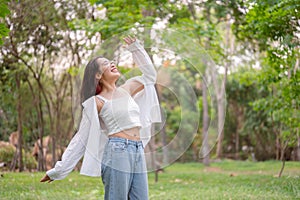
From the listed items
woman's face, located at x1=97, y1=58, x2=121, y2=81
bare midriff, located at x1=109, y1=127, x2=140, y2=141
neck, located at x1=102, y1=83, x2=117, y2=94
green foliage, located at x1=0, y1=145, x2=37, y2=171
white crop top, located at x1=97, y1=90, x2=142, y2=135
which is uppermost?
woman's face, located at x1=97, y1=58, x2=121, y2=81

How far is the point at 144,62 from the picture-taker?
3229 millimetres

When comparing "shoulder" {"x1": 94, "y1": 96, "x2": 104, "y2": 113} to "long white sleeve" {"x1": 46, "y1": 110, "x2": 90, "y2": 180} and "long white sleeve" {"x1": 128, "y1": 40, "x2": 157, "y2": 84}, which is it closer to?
"long white sleeve" {"x1": 46, "y1": 110, "x2": 90, "y2": 180}

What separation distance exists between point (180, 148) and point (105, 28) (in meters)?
4.94

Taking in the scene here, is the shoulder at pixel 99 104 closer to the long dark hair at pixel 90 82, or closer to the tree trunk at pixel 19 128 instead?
the long dark hair at pixel 90 82

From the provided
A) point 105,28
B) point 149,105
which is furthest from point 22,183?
point 149,105

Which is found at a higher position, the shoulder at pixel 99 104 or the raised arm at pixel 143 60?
the raised arm at pixel 143 60

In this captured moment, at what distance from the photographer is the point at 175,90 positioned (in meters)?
3.87

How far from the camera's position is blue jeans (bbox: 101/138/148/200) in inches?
114

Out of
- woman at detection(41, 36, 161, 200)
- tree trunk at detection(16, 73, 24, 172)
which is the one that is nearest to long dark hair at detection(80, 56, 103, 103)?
woman at detection(41, 36, 161, 200)

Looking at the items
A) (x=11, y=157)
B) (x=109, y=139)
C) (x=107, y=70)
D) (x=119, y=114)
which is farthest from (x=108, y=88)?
(x=11, y=157)

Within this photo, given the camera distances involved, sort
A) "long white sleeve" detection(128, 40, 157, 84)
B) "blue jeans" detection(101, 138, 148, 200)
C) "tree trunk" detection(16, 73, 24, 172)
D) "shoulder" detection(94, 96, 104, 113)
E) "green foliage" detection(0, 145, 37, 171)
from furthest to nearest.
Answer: "tree trunk" detection(16, 73, 24, 172) < "green foliage" detection(0, 145, 37, 171) < "long white sleeve" detection(128, 40, 157, 84) < "shoulder" detection(94, 96, 104, 113) < "blue jeans" detection(101, 138, 148, 200)

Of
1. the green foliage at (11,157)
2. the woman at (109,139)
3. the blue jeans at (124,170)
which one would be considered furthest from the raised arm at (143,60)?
the green foliage at (11,157)

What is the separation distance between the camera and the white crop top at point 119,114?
2947 millimetres

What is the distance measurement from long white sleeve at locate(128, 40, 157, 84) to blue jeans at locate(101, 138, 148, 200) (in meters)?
0.43
